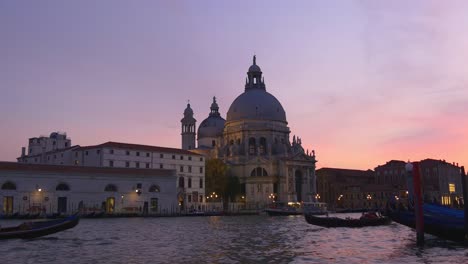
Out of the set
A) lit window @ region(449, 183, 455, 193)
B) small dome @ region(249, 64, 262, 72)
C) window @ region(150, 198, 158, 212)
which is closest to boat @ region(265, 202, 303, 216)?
window @ region(150, 198, 158, 212)

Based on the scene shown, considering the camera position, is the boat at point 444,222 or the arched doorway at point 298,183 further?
the arched doorway at point 298,183

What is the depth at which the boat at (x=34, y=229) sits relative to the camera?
27.0m

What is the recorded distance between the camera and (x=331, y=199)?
117 metres

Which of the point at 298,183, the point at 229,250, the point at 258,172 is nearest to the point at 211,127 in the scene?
the point at 258,172

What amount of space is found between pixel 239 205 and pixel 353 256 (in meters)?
70.7

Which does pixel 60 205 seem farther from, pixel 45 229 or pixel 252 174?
pixel 252 174

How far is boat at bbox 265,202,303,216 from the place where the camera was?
7431 cm

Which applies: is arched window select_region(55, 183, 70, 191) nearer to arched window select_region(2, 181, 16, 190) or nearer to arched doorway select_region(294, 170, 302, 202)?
arched window select_region(2, 181, 16, 190)

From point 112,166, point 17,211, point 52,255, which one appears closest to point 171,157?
point 112,166

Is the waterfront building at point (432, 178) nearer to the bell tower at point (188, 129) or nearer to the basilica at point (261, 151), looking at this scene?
the basilica at point (261, 151)

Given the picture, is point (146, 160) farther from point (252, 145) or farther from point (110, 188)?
point (252, 145)

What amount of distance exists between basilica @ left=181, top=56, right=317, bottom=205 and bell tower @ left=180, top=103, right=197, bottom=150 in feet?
0.65

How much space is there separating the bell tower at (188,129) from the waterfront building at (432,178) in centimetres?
4000

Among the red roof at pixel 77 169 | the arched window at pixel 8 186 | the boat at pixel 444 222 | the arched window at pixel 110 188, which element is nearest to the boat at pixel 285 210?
the red roof at pixel 77 169
